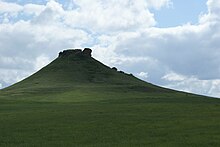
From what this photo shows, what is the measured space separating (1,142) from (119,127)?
15.4 m

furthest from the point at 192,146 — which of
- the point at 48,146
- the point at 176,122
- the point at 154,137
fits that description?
the point at 176,122

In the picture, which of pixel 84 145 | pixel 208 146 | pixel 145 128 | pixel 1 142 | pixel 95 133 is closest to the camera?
pixel 208 146

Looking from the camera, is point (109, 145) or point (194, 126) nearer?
point (109, 145)

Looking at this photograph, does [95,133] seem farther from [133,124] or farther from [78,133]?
[133,124]

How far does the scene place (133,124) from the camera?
54.6 m

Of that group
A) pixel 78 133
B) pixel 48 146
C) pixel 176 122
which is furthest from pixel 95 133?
pixel 176 122

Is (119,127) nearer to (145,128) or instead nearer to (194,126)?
(145,128)

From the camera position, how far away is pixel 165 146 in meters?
35.3

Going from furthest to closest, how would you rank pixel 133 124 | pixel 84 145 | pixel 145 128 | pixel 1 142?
1. pixel 133 124
2. pixel 145 128
3. pixel 1 142
4. pixel 84 145

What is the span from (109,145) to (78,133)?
962cm

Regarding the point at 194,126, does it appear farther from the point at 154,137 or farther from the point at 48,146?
the point at 48,146

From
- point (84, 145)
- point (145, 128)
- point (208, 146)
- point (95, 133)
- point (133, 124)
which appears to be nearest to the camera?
point (208, 146)

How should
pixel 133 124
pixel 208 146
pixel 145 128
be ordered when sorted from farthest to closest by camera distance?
1. pixel 133 124
2. pixel 145 128
3. pixel 208 146

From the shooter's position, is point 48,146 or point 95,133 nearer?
point 48,146
